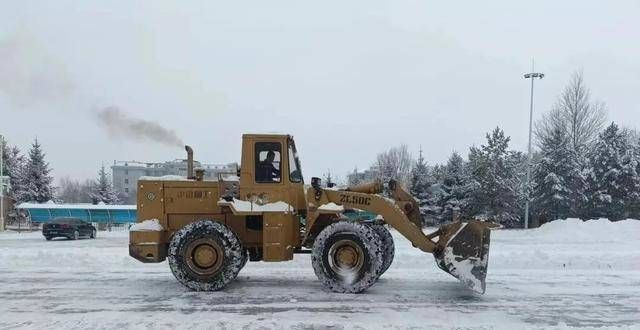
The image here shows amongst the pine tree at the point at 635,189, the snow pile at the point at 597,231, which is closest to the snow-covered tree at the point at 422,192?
the pine tree at the point at 635,189

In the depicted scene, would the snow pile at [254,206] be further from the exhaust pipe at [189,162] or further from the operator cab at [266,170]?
the exhaust pipe at [189,162]

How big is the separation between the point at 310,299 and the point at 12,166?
173 ft

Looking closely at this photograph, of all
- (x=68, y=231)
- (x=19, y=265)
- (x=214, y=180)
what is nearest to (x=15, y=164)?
(x=68, y=231)

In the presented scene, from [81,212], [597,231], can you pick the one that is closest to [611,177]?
[597,231]

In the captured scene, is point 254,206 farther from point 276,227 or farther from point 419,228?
point 419,228

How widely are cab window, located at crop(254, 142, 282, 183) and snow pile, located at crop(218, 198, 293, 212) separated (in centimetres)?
43

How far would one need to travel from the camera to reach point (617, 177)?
113 ft

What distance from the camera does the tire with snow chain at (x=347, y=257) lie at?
9.13 metres

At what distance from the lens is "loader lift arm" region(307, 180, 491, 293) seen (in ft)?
29.3

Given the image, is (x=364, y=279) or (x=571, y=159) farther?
(x=571, y=159)

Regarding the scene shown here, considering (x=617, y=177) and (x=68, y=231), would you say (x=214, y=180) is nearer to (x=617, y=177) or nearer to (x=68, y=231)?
(x=68, y=231)

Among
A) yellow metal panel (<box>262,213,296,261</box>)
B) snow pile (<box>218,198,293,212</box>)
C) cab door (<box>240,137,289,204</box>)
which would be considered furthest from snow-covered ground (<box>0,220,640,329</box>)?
cab door (<box>240,137,289,204</box>)

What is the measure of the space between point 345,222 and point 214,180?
2.62 meters

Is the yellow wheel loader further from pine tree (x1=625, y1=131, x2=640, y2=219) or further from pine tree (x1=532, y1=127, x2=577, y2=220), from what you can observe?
pine tree (x1=625, y1=131, x2=640, y2=219)
